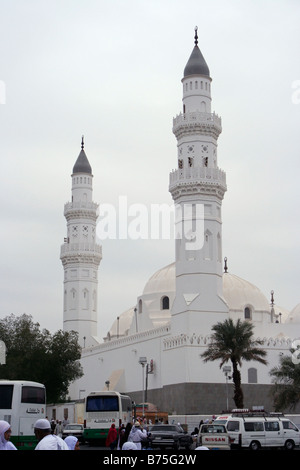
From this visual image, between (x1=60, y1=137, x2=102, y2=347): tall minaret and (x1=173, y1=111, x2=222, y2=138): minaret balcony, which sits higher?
(x1=173, y1=111, x2=222, y2=138): minaret balcony

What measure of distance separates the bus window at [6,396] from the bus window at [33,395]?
0.36m

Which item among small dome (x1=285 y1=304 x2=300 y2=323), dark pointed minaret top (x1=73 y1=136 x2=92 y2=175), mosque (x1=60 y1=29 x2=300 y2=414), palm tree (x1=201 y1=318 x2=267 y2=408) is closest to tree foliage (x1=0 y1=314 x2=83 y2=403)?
mosque (x1=60 y1=29 x2=300 y2=414)

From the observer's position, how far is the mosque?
48.5 metres

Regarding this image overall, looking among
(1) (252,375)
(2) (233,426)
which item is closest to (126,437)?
(2) (233,426)

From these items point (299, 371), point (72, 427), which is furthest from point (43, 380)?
point (299, 371)

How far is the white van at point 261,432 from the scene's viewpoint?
2541 cm

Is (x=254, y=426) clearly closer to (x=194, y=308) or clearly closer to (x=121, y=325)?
(x=194, y=308)

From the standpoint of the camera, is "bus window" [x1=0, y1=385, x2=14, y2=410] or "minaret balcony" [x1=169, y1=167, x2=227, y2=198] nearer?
"bus window" [x1=0, y1=385, x2=14, y2=410]

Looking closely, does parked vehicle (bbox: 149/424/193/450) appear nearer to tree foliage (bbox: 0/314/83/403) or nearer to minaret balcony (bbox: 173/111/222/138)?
tree foliage (bbox: 0/314/83/403)

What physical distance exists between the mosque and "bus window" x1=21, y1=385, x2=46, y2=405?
19173 millimetres

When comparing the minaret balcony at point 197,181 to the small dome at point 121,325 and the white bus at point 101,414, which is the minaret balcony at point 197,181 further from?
the white bus at point 101,414

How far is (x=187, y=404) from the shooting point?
4706cm

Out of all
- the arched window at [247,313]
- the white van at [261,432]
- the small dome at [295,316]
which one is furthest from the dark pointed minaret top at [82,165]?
the white van at [261,432]
